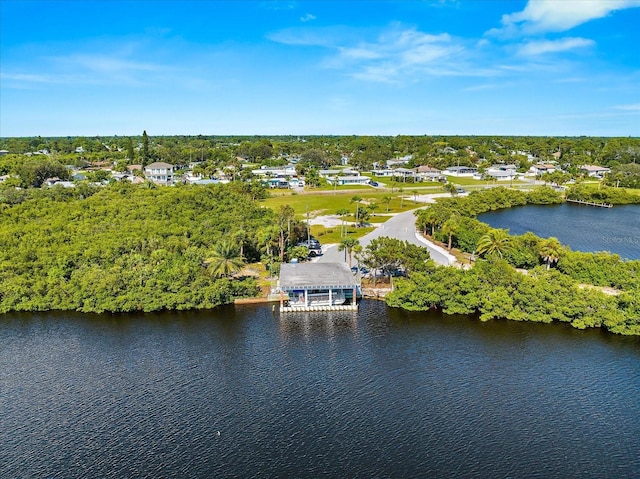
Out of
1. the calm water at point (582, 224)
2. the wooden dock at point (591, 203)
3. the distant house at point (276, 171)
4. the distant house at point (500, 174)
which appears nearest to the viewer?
the calm water at point (582, 224)

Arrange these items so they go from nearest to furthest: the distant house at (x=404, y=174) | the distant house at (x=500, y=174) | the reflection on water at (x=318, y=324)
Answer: the reflection on water at (x=318, y=324), the distant house at (x=404, y=174), the distant house at (x=500, y=174)

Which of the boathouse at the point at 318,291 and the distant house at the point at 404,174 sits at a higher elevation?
the distant house at the point at 404,174

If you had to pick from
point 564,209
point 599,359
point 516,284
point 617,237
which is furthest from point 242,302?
point 564,209

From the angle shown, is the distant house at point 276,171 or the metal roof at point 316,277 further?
the distant house at point 276,171

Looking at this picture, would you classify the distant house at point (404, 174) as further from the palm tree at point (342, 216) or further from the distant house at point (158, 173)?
the distant house at point (158, 173)

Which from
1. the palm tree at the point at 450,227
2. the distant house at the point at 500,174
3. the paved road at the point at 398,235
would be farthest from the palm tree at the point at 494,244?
the distant house at the point at 500,174

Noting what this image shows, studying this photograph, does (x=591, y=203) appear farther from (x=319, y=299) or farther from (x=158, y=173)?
(x=158, y=173)

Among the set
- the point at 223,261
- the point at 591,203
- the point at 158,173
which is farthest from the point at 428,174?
the point at 223,261
